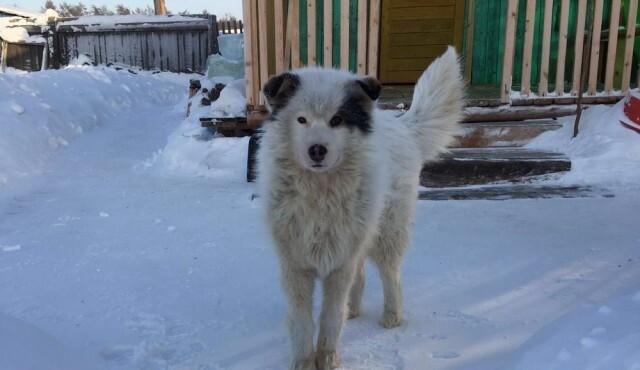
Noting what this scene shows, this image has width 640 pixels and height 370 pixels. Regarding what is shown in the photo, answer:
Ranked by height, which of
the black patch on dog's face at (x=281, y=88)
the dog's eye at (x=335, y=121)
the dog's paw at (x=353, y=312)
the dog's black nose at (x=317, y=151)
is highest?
the black patch on dog's face at (x=281, y=88)

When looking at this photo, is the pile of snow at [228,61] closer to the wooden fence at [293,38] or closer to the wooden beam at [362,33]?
the wooden fence at [293,38]

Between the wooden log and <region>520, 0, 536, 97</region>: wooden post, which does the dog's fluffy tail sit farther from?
<region>520, 0, 536, 97</region>: wooden post

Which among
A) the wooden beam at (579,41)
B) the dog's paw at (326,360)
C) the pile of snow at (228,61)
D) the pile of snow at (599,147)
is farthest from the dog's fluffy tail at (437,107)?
the pile of snow at (228,61)

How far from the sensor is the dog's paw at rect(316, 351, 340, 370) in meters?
2.27

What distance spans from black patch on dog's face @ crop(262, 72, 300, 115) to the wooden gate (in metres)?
6.59

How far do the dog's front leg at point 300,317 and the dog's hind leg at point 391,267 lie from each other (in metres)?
0.54

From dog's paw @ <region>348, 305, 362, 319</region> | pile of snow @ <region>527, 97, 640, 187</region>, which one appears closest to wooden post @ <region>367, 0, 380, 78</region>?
pile of snow @ <region>527, 97, 640, 187</region>

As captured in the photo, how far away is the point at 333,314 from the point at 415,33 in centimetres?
703

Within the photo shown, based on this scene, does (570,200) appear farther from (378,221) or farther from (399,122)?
(378,221)

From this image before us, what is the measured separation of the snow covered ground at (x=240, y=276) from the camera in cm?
227

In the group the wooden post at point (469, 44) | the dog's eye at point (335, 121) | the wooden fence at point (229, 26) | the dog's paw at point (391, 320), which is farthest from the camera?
the wooden fence at point (229, 26)

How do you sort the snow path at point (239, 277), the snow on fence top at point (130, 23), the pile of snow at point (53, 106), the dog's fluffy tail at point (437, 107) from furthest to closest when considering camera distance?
1. the snow on fence top at point (130, 23)
2. the pile of snow at point (53, 106)
3. the dog's fluffy tail at point (437, 107)
4. the snow path at point (239, 277)

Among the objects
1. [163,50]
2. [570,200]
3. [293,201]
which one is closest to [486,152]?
[570,200]

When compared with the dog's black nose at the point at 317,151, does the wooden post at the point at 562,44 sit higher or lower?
higher
